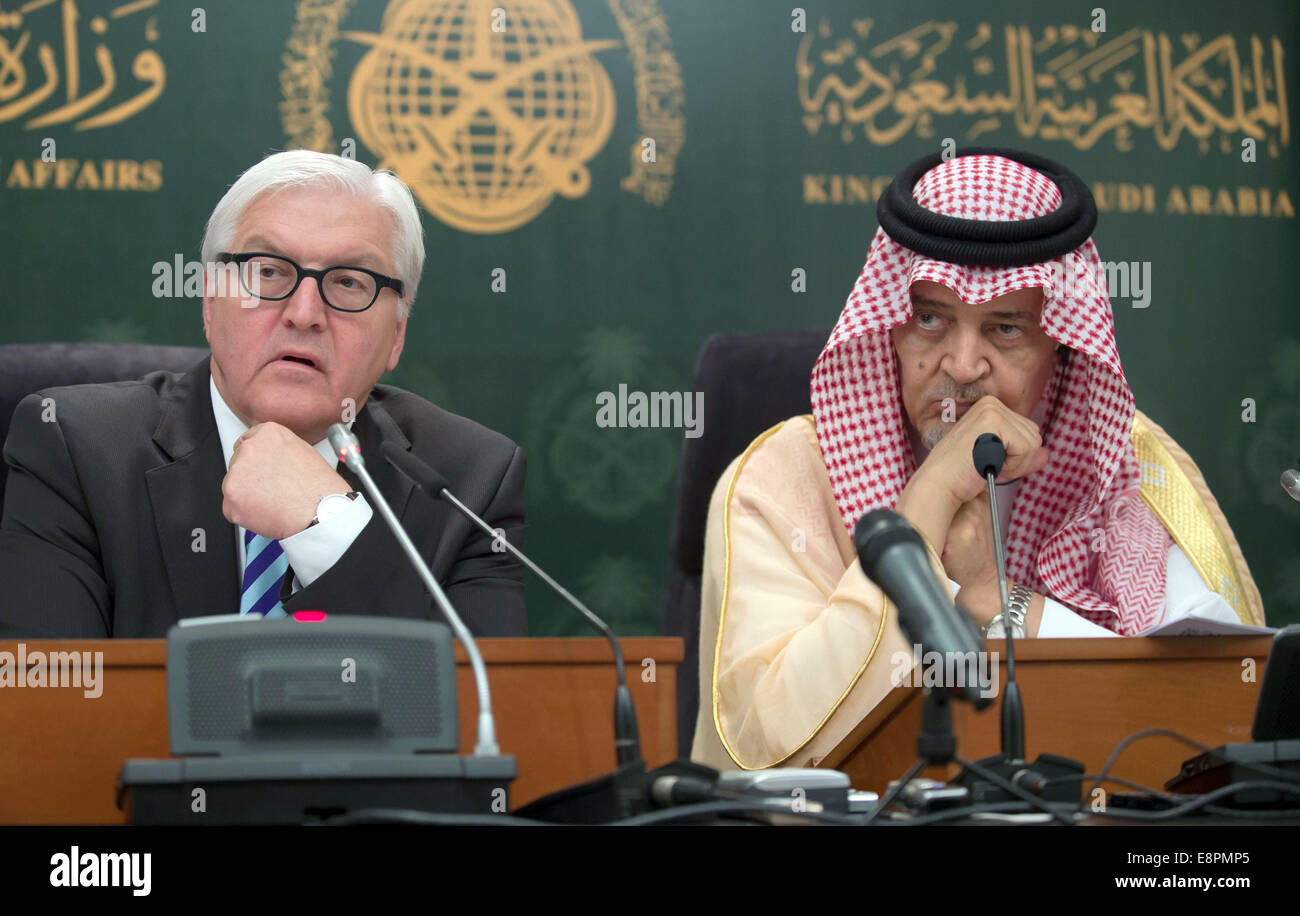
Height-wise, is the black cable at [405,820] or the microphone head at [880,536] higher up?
the microphone head at [880,536]

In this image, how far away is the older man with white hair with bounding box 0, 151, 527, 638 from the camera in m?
1.74

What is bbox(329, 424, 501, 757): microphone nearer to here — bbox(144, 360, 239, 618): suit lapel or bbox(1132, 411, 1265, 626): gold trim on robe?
bbox(144, 360, 239, 618): suit lapel

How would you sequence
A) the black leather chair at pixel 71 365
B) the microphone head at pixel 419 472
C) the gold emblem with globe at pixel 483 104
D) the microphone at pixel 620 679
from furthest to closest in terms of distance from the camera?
the gold emblem with globe at pixel 483 104, the black leather chair at pixel 71 365, the microphone head at pixel 419 472, the microphone at pixel 620 679

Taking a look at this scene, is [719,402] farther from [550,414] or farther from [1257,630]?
[1257,630]

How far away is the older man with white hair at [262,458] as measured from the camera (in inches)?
68.3

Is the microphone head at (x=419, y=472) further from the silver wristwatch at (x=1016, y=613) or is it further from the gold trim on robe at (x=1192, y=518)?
the gold trim on robe at (x=1192, y=518)

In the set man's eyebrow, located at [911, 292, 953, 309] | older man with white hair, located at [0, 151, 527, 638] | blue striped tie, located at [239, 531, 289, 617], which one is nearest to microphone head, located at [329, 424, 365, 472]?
older man with white hair, located at [0, 151, 527, 638]

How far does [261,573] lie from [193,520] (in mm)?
110

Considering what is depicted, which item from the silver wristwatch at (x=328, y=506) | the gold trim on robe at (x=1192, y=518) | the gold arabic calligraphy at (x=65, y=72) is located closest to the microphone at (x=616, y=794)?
the silver wristwatch at (x=328, y=506)

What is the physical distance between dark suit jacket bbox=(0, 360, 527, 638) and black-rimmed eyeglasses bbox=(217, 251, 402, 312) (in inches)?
6.5

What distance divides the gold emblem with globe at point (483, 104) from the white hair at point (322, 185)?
1.23 m

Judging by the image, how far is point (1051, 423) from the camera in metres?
2.19

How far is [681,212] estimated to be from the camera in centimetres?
335

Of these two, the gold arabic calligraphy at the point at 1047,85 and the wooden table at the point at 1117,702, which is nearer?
the wooden table at the point at 1117,702
